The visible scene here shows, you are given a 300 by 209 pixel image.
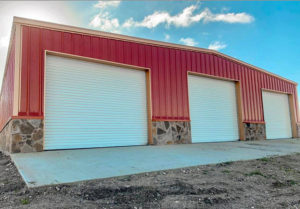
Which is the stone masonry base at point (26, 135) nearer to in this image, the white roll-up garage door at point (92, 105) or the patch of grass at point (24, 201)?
the white roll-up garage door at point (92, 105)

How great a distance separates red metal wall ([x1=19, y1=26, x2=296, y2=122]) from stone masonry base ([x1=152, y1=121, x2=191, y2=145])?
0.81ft

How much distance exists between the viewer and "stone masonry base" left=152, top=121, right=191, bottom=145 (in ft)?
29.3

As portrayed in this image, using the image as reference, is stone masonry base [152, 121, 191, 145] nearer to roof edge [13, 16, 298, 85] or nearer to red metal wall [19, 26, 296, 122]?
red metal wall [19, 26, 296, 122]

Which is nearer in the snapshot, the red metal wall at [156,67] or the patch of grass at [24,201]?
the patch of grass at [24,201]

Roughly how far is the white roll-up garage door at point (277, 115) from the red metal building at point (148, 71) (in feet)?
1.34

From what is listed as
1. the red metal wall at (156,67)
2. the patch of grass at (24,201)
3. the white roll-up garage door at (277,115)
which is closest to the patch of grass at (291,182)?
the patch of grass at (24,201)

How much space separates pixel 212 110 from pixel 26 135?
26.4 feet

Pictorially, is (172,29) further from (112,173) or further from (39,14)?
(112,173)

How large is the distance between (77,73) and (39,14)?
223cm

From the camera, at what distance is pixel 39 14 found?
7.42 m

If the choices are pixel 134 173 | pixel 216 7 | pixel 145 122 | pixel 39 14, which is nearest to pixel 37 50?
pixel 39 14

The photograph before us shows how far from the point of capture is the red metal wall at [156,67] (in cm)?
670

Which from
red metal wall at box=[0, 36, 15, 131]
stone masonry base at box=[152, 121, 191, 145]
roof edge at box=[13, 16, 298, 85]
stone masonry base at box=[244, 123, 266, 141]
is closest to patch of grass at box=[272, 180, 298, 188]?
stone masonry base at box=[152, 121, 191, 145]

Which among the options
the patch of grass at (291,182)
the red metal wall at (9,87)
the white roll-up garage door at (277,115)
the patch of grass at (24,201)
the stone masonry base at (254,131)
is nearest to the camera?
the patch of grass at (24,201)
